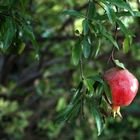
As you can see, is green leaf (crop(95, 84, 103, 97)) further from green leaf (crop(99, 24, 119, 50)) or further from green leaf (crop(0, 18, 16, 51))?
green leaf (crop(0, 18, 16, 51))

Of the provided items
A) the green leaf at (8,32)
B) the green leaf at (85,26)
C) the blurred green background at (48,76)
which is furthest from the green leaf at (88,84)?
the blurred green background at (48,76)

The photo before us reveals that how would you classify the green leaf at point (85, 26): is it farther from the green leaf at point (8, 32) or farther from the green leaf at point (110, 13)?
the green leaf at point (8, 32)

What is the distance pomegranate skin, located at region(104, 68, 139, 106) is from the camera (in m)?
1.34

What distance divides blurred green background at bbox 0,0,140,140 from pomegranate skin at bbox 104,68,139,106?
1499 mm

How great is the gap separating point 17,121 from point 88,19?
192 centimetres

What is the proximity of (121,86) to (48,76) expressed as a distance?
1.95 m

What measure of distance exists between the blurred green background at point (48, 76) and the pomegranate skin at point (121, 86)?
1499mm

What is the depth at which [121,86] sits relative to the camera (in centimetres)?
134

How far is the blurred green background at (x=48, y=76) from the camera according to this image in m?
3.11

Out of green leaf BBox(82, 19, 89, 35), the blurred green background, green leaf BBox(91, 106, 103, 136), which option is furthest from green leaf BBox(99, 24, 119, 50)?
the blurred green background

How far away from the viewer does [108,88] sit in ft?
4.38

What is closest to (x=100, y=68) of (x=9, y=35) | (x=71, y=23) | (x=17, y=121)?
(x=71, y=23)

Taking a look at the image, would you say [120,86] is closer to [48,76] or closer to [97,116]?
[97,116]

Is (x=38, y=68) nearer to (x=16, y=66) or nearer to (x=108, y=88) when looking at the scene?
(x=16, y=66)
